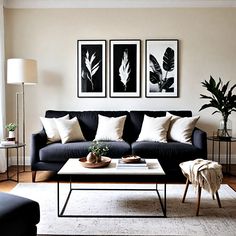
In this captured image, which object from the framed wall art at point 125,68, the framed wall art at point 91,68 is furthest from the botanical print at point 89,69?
the framed wall art at point 125,68

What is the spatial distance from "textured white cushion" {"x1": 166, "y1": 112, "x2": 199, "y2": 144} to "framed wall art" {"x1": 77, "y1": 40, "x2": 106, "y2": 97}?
128 cm

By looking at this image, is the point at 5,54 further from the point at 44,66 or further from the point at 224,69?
the point at 224,69

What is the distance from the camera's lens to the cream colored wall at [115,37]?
515 centimetres

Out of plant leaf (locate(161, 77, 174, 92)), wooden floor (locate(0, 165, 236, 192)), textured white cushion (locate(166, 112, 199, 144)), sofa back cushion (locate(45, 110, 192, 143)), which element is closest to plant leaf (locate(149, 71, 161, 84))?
plant leaf (locate(161, 77, 174, 92))

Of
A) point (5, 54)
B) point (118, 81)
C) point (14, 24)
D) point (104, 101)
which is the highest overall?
point (14, 24)

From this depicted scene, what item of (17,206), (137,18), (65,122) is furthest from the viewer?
(137,18)

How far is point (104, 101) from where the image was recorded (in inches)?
208

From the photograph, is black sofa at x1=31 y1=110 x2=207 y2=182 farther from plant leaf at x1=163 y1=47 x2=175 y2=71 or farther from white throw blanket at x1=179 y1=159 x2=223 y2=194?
plant leaf at x1=163 y1=47 x2=175 y2=71

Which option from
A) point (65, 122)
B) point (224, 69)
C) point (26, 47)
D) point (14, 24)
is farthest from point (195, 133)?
point (14, 24)

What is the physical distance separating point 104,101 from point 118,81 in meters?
0.39

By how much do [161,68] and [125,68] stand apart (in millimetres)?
574

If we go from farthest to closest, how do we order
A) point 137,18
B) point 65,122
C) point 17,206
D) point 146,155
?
point 137,18 → point 65,122 → point 146,155 → point 17,206

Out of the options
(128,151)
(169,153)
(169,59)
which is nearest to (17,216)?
(128,151)

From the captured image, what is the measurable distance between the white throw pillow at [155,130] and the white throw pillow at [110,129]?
1.02ft
